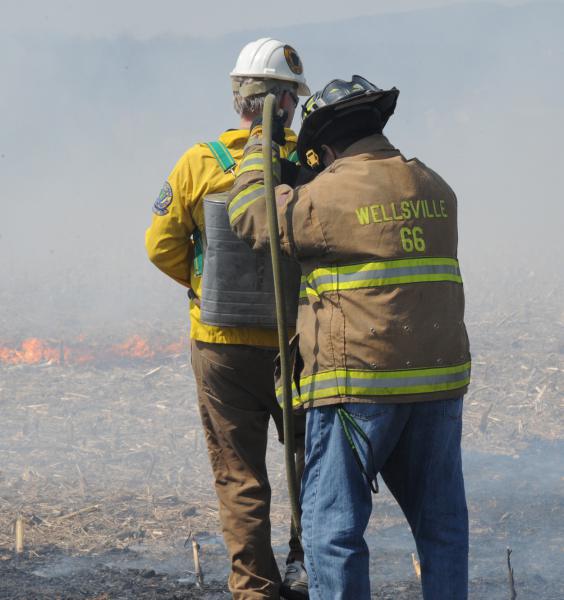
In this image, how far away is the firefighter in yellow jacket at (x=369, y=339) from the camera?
288 centimetres

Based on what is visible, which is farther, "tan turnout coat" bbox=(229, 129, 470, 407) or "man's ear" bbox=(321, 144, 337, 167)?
"man's ear" bbox=(321, 144, 337, 167)

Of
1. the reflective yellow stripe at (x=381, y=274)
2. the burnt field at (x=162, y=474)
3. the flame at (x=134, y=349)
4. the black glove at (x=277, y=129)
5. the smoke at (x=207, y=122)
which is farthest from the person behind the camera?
the smoke at (x=207, y=122)

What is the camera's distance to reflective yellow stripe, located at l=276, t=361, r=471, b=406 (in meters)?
2.87

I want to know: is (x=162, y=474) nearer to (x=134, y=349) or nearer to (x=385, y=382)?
(x=134, y=349)

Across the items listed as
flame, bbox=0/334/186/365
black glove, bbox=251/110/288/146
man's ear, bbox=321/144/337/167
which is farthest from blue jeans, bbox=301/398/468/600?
flame, bbox=0/334/186/365

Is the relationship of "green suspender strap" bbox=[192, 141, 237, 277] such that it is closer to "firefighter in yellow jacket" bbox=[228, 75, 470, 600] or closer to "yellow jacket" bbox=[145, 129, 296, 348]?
"yellow jacket" bbox=[145, 129, 296, 348]

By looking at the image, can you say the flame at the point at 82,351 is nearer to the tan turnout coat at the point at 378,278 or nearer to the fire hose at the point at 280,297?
the fire hose at the point at 280,297

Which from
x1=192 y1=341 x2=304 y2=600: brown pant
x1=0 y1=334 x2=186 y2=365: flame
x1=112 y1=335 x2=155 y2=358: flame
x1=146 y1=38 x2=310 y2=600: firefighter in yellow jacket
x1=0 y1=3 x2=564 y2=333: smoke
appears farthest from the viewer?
x1=0 y1=3 x2=564 y2=333: smoke

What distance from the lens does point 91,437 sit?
28.5 feet

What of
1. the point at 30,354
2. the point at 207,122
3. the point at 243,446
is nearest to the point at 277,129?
the point at 243,446

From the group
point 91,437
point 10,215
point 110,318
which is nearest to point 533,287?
point 110,318

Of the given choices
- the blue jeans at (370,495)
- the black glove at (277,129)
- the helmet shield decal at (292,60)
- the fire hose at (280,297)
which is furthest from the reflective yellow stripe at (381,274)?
the helmet shield decal at (292,60)

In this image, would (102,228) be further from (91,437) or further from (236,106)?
(236,106)

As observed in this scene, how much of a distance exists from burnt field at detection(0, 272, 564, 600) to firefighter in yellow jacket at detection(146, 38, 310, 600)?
97 cm
